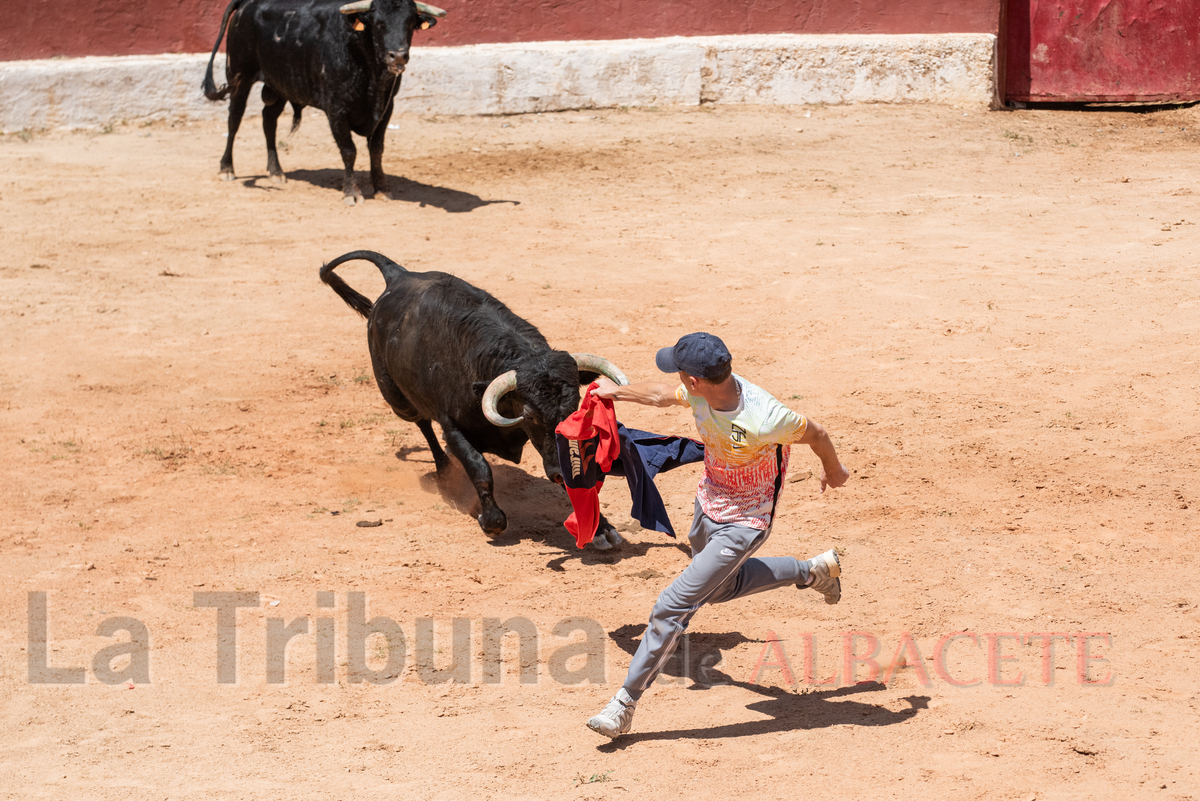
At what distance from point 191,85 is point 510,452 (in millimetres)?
10488

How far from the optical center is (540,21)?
16.1m

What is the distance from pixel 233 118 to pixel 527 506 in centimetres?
838

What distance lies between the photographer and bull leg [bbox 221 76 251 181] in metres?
14.0

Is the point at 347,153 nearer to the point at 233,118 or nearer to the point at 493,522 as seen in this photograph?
the point at 233,118

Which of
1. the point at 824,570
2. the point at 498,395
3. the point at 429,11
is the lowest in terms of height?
the point at 824,570

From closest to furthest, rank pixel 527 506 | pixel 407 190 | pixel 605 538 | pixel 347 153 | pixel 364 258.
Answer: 1. pixel 605 538
2. pixel 527 506
3. pixel 364 258
4. pixel 347 153
5. pixel 407 190

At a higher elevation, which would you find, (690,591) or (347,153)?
(347,153)

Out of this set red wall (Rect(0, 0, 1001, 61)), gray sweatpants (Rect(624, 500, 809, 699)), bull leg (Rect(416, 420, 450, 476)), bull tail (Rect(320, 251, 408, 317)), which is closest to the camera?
gray sweatpants (Rect(624, 500, 809, 699))

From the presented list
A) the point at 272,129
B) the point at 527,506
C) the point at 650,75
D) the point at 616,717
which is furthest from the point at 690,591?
the point at 650,75

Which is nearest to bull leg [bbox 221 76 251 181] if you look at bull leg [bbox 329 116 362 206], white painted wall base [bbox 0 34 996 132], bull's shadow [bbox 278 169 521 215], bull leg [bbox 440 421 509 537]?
bull's shadow [bbox 278 169 521 215]

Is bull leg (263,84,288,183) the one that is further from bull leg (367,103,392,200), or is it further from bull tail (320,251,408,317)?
bull tail (320,251,408,317)

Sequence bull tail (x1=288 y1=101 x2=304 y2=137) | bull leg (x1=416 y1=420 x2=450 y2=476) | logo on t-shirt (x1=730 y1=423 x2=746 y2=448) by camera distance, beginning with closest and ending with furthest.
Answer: logo on t-shirt (x1=730 y1=423 x2=746 y2=448), bull leg (x1=416 y1=420 x2=450 y2=476), bull tail (x1=288 y1=101 x2=304 y2=137)

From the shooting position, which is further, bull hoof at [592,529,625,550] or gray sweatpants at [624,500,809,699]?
bull hoof at [592,529,625,550]

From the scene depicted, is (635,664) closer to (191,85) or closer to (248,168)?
(248,168)
